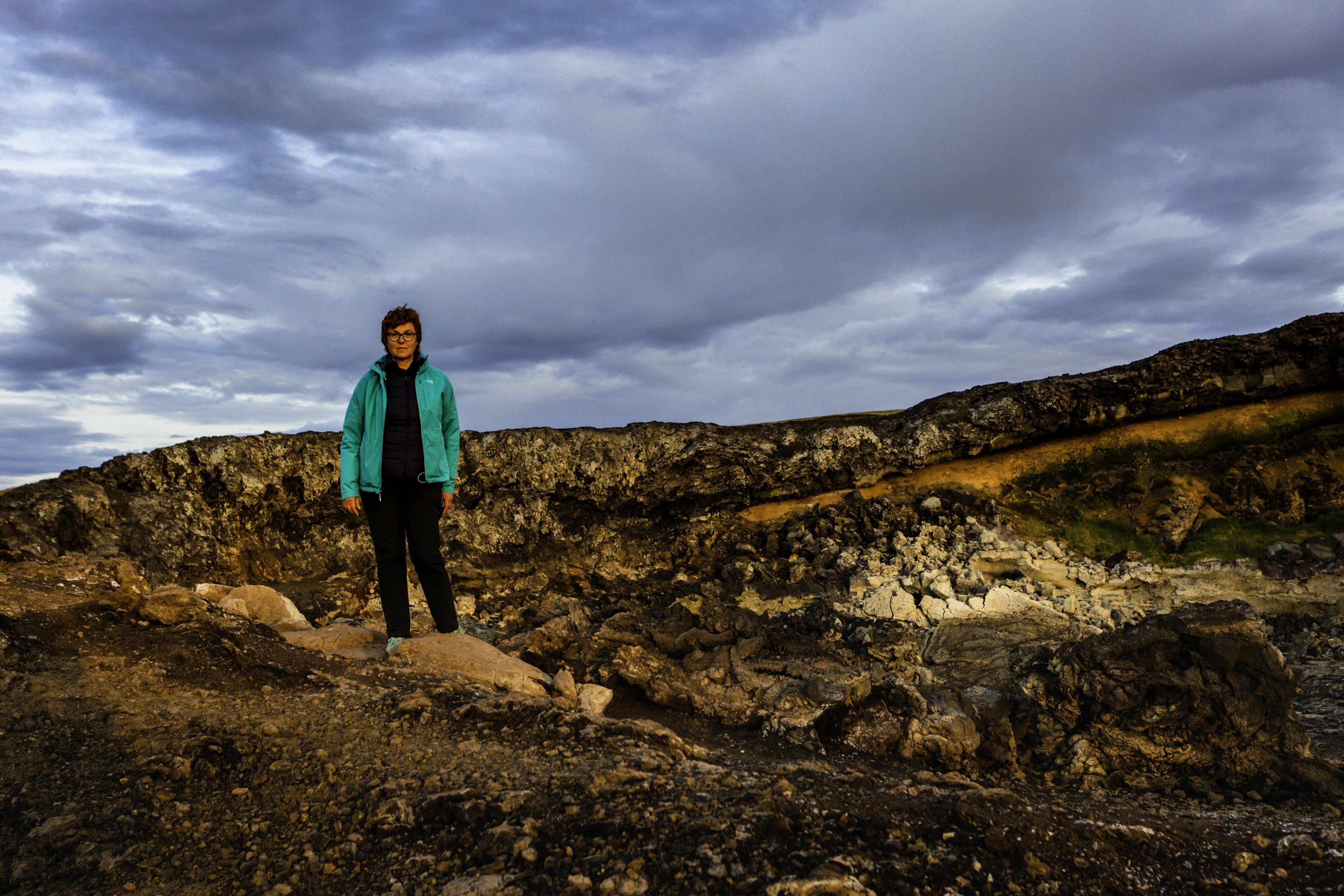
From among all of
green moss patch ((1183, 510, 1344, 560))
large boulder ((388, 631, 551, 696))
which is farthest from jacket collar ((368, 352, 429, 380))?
green moss patch ((1183, 510, 1344, 560))

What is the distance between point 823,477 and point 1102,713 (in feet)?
18.4

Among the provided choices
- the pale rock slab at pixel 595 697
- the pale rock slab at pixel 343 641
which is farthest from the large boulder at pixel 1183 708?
the pale rock slab at pixel 343 641

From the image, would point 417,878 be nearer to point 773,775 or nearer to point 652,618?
point 773,775

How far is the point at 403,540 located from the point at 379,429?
3.52ft

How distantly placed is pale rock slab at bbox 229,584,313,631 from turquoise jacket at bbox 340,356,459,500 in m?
1.96

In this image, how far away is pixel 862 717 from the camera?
619 cm

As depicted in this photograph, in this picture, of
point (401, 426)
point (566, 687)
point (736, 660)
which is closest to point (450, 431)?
point (401, 426)

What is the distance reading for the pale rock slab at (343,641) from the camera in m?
6.52

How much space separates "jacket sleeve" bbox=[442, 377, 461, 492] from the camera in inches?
256

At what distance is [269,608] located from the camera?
7.81 metres

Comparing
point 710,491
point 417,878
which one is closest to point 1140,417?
point 710,491

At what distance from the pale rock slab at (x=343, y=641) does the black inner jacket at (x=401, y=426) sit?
5.13 feet

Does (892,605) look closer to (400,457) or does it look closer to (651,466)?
(651,466)

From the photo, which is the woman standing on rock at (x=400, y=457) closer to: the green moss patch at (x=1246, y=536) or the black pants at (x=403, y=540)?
the black pants at (x=403, y=540)
